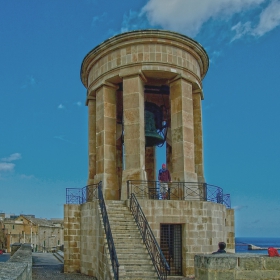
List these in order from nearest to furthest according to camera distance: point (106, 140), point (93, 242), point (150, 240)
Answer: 1. point (150, 240)
2. point (93, 242)
3. point (106, 140)

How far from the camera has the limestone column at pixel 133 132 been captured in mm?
16281

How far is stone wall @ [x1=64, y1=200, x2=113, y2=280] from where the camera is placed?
1421 centimetres

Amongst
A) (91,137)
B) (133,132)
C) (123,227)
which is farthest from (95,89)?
(123,227)

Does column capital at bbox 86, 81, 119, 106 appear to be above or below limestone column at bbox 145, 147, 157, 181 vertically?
above

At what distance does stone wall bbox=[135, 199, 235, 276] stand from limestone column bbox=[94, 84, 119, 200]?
3.22 metres

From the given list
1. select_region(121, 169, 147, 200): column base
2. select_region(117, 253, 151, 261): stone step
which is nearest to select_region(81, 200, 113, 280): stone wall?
select_region(117, 253, 151, 261): stone step

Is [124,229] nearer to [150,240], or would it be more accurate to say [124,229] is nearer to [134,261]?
[150,240]

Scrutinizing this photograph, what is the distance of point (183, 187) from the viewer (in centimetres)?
1616

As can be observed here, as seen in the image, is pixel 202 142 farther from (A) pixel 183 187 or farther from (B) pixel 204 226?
(B) pixel 204 226

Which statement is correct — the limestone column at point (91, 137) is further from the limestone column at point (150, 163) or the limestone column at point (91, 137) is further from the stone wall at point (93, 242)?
the limestone column at point (150, 163)

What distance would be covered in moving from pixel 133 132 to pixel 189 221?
4.16m

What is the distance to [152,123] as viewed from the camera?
1872cm

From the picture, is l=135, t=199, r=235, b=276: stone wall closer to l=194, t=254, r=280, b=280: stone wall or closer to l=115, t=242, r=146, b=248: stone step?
l=115, t=242, r=146, b=248: stone step

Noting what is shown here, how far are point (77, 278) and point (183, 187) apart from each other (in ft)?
16.5
